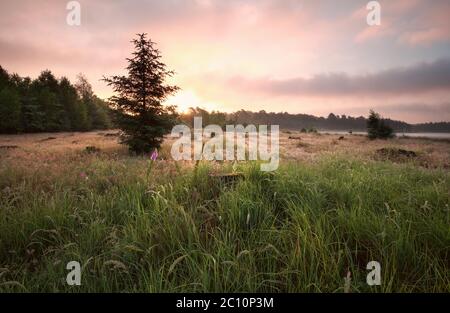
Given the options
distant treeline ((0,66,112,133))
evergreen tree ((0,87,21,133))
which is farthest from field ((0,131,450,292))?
evergreen tree ((0,87,21,133))

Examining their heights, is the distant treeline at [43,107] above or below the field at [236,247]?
above

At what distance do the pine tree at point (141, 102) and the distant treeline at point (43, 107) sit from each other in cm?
2888

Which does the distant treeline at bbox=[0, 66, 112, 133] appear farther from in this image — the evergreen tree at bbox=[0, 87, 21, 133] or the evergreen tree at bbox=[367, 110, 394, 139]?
the evergreen tree at bbox=[367, 110, 394, 139]

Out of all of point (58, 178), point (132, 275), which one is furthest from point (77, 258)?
point (58, 178)

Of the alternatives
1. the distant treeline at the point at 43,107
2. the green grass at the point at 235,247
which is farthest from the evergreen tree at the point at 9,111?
the green grass at the point at 235,247

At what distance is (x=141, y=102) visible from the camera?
611 inches

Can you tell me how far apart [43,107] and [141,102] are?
148 ft

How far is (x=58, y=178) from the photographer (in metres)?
6.10

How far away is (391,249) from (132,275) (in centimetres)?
251

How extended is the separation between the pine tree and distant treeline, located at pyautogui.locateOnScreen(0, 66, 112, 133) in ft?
94.7

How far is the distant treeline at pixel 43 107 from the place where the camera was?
42.2 m

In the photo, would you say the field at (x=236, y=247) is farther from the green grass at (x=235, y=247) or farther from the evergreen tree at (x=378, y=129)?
the evergreen tree at (x=378, y=129)

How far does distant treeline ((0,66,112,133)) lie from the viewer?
42188mm
